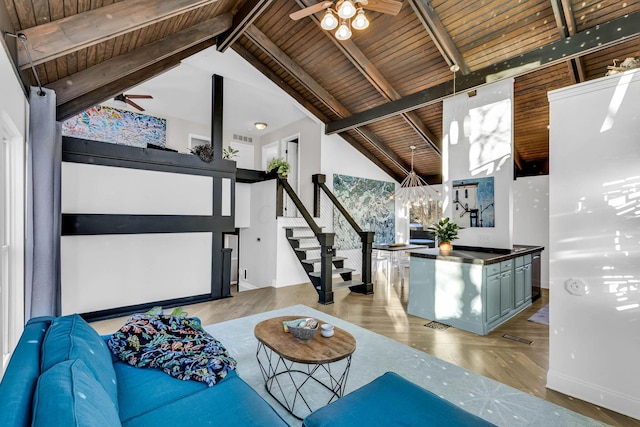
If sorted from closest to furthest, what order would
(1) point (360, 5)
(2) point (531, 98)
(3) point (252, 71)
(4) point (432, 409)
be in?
(4) point (432, 409), (1) point (360, 5), (2) point (531, 98), (3) point (252, 71)

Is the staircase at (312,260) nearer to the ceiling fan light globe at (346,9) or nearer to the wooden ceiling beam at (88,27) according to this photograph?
the ceiling fan light globe at (346,9)

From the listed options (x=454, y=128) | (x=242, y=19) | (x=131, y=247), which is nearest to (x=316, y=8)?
(x=242, y=19)

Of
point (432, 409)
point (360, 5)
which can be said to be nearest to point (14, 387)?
point (432, 409)

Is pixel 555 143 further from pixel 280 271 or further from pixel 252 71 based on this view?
pixel 252 71

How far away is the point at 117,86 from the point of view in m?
4.55

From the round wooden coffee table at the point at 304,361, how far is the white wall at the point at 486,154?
334cm

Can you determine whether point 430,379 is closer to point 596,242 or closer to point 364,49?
point 596,242

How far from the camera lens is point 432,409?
1.59 meters

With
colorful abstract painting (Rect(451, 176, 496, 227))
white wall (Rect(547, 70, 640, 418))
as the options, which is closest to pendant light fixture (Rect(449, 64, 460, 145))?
colorful abstract painting (Rect(451, 176, 496, 227))

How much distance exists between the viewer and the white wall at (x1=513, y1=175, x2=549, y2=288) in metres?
6.56

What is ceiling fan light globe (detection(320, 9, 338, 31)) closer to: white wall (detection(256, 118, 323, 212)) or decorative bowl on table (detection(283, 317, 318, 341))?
decorative bowl on table (detection(283, 317, 318, 341))

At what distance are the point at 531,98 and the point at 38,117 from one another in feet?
22.7

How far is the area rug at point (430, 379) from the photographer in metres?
2.29

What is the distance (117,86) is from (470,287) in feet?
→ 18.9
